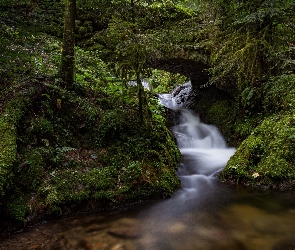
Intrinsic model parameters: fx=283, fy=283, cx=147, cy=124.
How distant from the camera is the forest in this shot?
470cm

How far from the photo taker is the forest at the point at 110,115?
4.70 meters

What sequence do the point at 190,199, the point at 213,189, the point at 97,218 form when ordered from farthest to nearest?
the point at 213,189
the point at 190,199
the point at 97,218

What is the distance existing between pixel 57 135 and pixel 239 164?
3.90 meters

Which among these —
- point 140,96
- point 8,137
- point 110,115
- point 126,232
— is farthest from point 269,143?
point 8,137

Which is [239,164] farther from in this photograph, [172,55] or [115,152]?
[172,55]

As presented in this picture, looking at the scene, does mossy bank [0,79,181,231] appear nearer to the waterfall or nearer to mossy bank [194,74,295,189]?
the waterfall

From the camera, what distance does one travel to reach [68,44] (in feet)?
20.6

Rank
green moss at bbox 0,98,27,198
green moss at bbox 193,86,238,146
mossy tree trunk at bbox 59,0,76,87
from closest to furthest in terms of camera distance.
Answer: green moss at bbox 0,98,27,198, mossy tree trunk at bbox 59,0,76,87, green moss at bbox 193,86,238,146

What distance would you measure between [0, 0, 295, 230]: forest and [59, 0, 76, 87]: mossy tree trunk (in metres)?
0.02

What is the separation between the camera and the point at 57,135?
5719 millimetres

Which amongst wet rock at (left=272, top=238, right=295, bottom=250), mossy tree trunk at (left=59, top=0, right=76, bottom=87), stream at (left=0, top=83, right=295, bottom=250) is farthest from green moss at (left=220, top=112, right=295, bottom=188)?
mossy tree trunk at (left=59, top=0, right=76, bottom=87)

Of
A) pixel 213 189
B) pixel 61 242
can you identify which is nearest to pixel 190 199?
pixel 213 189

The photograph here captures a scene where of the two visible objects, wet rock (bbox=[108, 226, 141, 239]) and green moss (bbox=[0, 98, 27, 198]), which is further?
green moss (bbox=[0, 98, 27, 198])

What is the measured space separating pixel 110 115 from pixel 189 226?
3041mm
